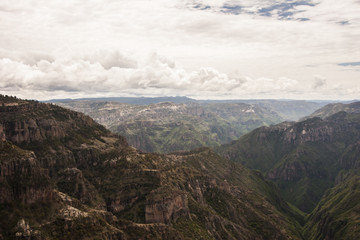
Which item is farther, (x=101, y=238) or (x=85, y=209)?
(x=85, y=209)

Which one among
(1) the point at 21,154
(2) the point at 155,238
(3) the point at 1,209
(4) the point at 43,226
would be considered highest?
(1) the point at 21,154

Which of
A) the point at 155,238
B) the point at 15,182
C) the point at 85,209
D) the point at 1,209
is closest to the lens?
the point at 1,209

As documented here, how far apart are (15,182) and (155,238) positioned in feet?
312

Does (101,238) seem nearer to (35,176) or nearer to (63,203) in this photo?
(63,203)

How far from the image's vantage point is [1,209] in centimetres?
13462

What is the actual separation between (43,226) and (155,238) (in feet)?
253

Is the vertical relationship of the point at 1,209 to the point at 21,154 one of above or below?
below

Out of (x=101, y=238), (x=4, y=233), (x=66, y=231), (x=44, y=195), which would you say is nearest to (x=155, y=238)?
(x=101, y=238)

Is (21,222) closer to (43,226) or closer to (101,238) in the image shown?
(43,226)

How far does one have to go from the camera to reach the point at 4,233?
4941 inches

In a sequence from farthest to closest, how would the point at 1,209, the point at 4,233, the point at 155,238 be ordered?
the point at 155,238
the point at 1,209
the point at 4,233

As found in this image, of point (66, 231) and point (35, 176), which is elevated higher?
point (35, 176)

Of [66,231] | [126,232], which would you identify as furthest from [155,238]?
[66,231]

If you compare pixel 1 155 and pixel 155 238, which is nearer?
pixel 1 155
